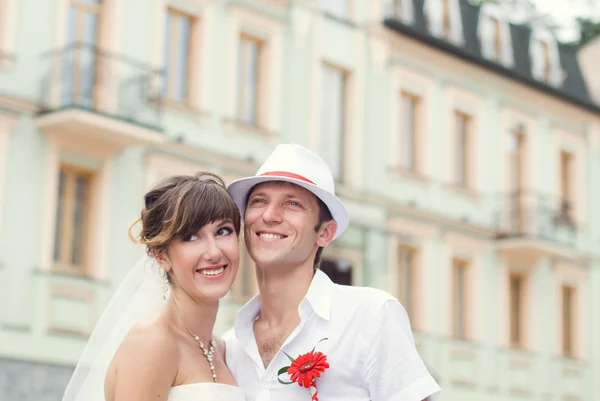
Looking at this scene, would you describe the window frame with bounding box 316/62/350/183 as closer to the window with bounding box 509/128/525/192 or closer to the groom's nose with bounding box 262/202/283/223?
the window with bounding box 509/128/525/192

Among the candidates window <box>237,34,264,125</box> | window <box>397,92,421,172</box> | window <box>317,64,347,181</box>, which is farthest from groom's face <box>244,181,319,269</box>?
window <box>397,92,421,172</box>

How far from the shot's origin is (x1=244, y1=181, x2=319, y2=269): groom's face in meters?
5.14

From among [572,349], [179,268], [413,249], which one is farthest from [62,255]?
[572,349]

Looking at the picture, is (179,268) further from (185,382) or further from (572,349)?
(572,349)

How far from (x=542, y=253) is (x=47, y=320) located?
1453cm

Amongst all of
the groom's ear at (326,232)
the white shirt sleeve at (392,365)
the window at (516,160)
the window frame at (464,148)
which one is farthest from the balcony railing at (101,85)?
the white shirt sleeve at (392,365)

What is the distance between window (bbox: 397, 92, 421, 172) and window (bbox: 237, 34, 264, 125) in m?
4.58

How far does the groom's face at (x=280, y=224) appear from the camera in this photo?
5.14 m

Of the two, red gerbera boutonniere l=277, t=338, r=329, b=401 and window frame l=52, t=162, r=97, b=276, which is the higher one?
window frame l=52, t=162, r=97, b=276

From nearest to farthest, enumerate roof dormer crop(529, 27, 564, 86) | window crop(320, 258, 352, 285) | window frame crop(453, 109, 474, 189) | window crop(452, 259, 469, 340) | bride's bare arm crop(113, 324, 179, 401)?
bride's bare arm crop(113, 324, 179, 401) → window crop(320, 258, 352, 285) → window crop(452, 259, 469, 340) → window frame crop(453, 109, 474, 189) → roof dormer crop(529, 27, 564, 86)

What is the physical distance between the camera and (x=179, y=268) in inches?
198

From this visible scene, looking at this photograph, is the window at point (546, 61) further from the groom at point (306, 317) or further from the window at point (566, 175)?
the groom at point (306, 317)

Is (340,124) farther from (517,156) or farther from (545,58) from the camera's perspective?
(545,58)

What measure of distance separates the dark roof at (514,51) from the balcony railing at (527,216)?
119 inches
